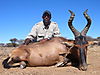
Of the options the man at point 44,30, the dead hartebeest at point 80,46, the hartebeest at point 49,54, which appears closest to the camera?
the dead hartebeest at point 80,46

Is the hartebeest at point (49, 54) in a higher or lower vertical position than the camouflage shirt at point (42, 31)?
lower

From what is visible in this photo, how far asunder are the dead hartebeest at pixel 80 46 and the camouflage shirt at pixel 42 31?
154 cm

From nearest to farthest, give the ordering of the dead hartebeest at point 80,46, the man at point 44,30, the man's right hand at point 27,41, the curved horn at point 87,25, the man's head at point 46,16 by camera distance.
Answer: the dead hartebeest at point 80,46 < the curved horn at point 87,25 < the man's right hand at point 27,41 < the man's head at point 46,16 < the man at point 44,30

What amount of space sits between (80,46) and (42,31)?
2.62 metres

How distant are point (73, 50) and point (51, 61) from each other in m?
0.80

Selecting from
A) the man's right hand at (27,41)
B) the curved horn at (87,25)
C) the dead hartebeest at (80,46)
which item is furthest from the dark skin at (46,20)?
the curved horn at (87,25)

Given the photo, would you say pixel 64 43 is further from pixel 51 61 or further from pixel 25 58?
pixel 25 58

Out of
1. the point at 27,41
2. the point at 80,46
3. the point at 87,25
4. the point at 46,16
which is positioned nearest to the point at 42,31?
the point at 46,16

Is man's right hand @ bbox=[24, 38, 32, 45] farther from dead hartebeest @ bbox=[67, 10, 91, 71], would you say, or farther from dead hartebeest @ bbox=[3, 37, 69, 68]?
dead hartebeest @ bbox=[67, 10, 91, 71]

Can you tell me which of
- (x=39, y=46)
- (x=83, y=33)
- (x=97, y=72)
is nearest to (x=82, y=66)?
(x=97, y=72)

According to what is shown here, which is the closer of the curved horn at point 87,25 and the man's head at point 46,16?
the curved horn at point 87,25

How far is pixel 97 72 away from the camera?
670 centimetres

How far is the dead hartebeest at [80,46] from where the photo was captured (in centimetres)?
701

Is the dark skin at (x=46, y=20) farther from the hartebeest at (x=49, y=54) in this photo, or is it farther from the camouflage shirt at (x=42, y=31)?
the hartebeest at (x=49, y=54)
